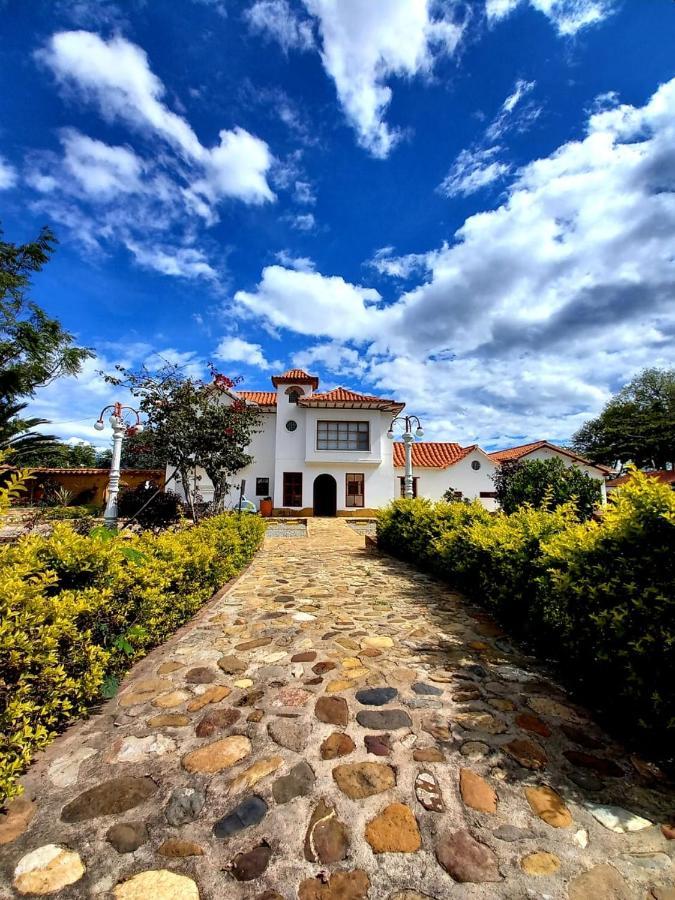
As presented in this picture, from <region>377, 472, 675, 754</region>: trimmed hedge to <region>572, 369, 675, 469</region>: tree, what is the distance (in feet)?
102

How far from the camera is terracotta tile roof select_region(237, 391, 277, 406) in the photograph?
74.1 feet

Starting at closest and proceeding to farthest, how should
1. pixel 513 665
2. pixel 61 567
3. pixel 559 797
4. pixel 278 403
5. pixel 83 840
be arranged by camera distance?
pixel 83 840
pixel 559 797
pixel 61 567
pixel 513 665
pixel 278 403

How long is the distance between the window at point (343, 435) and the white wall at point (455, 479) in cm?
380

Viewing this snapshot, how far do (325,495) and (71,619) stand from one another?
1999 cm

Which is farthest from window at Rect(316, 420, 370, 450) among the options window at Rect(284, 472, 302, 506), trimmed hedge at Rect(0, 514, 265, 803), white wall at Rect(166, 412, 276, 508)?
trimmed hedge at Rect(0, 514, 265, 803)

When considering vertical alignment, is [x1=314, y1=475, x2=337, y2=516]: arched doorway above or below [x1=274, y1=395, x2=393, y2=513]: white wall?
below

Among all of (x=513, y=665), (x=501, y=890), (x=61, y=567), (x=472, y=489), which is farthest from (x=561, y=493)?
(x=472, y=489)

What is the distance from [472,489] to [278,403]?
12881mm

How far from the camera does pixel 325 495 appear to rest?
72.9ft

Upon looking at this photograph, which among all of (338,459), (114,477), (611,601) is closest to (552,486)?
(611,601)

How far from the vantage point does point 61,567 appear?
2646 millimetres

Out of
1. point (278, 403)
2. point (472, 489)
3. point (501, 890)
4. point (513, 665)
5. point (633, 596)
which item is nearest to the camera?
point (501, 890)

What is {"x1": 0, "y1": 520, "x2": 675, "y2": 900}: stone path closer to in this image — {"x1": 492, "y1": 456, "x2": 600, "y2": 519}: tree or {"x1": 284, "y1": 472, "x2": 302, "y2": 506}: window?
{"x1": 492, "y1": 456, "x2": 600, "y2": 519}: tree

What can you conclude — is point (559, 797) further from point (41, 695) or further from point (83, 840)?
point (41, 695)
